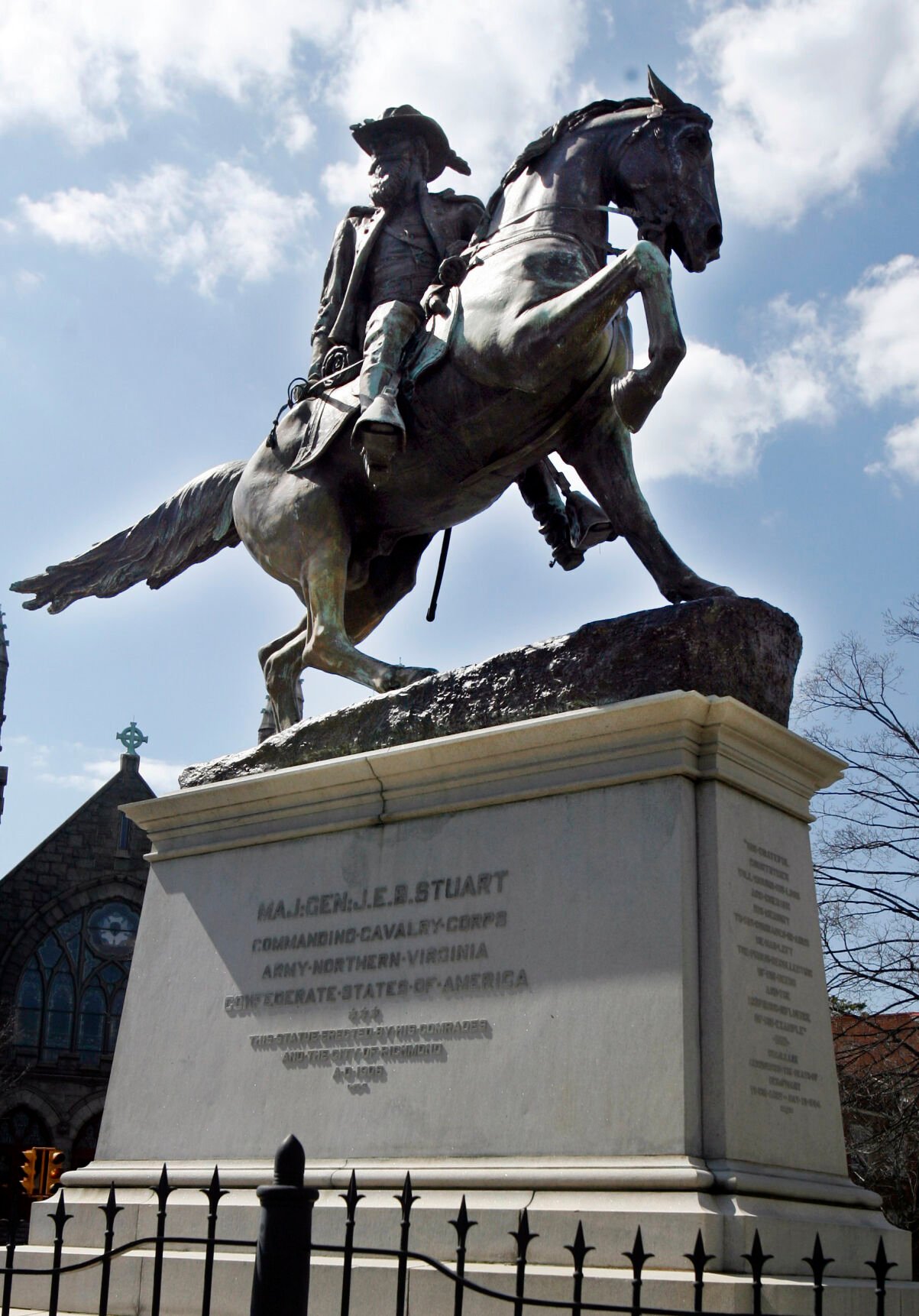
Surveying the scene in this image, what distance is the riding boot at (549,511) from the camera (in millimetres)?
7602

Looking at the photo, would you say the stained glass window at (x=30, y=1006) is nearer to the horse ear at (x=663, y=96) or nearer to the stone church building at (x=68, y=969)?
the stone church building at (x=68, y=969)

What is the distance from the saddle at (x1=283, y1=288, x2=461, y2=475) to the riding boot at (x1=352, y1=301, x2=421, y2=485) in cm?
8

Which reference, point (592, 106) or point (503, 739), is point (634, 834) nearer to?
point (503, 739)

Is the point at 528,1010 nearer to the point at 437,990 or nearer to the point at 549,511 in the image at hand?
the point at 437,990

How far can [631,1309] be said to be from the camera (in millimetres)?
3463

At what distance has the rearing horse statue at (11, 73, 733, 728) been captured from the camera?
21.3 ft

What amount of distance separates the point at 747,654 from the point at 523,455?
1.75 m

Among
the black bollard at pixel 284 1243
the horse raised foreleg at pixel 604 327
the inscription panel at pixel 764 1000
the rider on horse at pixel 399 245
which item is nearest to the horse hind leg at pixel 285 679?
the rider on horse at pixel 399 245

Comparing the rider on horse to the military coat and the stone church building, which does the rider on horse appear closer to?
the military coat

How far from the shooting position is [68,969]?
43.5 meters

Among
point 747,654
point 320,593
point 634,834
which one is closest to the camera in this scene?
point 634,834

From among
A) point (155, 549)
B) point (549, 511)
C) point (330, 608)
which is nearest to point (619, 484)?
point (549, 511)

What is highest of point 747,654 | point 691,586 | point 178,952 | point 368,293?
point 368,293

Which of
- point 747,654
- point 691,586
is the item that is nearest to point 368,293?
point 691,586
